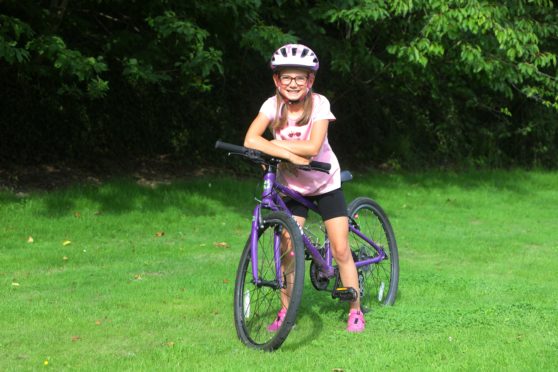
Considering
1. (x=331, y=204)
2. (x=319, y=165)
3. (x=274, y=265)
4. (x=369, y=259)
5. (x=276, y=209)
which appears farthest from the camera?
(x=369, y=259)

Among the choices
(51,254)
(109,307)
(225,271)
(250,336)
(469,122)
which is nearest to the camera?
(250,336)

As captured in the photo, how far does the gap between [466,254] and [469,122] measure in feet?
34.4

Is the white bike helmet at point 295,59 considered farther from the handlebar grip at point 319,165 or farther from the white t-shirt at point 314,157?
the handlebar grip at point 319,165

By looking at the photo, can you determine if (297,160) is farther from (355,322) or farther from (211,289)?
(211,289)

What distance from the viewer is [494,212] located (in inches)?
524

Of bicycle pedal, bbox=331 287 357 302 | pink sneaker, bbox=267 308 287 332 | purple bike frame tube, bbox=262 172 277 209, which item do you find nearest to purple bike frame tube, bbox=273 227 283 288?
purple bike frame tube, bbox=262 172 277 209

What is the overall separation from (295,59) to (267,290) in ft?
5.05

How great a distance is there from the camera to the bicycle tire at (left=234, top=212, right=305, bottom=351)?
5363mm

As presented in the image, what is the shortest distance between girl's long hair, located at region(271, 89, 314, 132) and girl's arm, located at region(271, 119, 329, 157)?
11 cm

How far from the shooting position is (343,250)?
19.8 feet

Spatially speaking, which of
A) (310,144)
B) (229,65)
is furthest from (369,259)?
(229,65)

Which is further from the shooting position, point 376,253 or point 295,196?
point 376,253

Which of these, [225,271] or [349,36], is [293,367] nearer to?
[225,271]

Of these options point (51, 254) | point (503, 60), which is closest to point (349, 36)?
point (503, 60)
